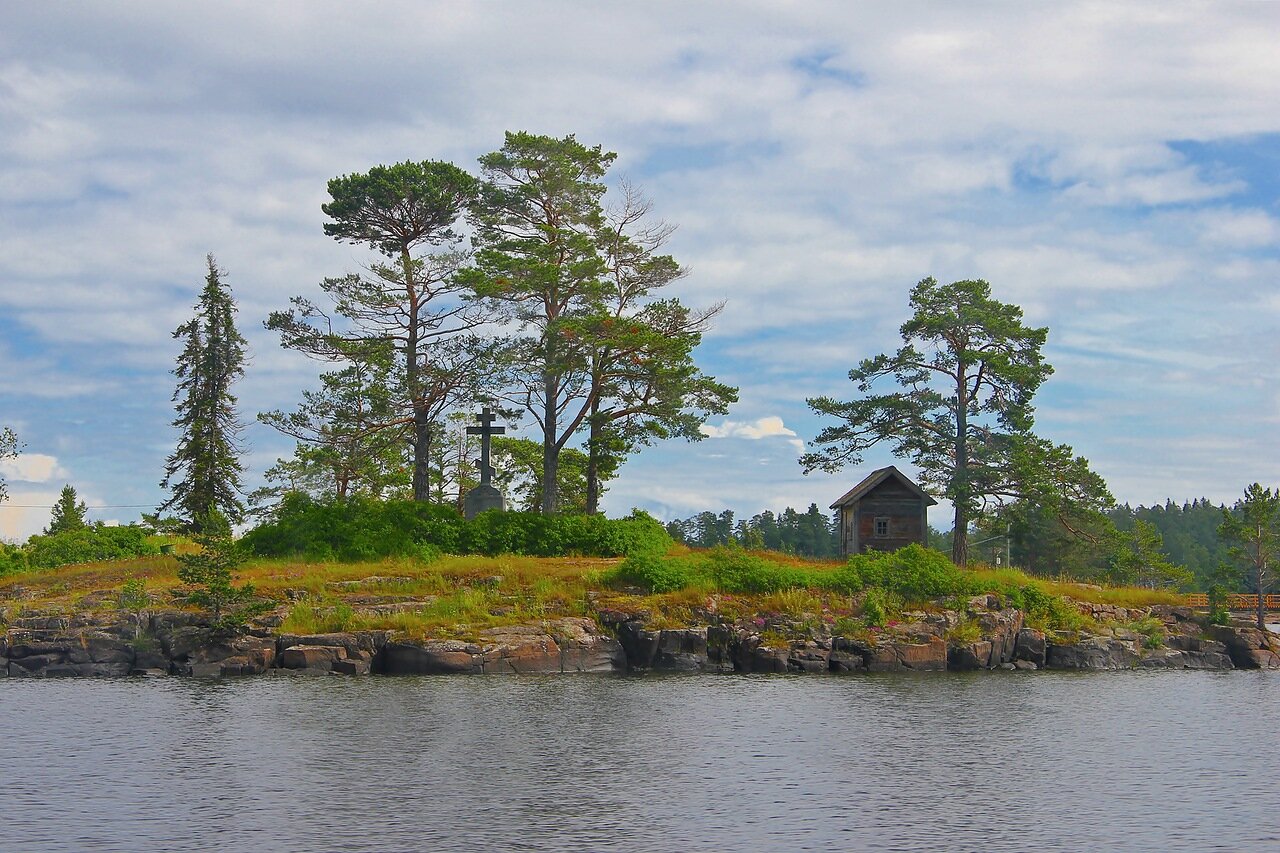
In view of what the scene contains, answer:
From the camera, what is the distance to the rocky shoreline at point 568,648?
4247 cm

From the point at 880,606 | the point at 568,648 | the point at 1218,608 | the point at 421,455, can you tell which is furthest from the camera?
the point at 421,455

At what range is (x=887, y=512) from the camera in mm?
66875

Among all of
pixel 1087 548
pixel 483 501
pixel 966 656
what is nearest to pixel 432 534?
pixel 483 501

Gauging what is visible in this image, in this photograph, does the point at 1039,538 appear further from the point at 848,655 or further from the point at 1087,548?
the point at 848,655

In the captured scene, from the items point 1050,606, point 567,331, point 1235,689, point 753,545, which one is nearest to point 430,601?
point 567,331

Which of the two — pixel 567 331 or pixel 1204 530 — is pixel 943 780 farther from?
pixel 1204 530

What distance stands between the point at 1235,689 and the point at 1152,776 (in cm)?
1905

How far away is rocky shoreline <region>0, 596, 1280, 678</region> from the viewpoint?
42469 millimetres

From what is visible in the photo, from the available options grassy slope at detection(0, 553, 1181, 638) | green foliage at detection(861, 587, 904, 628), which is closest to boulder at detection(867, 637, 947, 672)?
green foliage at detection(861, 587, 904, 628)

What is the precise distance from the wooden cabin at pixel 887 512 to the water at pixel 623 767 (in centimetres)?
2709

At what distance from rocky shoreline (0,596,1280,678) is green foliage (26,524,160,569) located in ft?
50.1

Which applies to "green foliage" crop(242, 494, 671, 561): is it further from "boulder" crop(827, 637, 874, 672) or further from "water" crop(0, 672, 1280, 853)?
"water" crop(0, 672, 1280, 853)

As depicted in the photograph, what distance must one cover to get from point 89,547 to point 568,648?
98.3 feet

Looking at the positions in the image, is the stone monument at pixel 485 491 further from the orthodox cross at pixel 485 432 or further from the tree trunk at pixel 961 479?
the tree trunk at pixel 961 479
